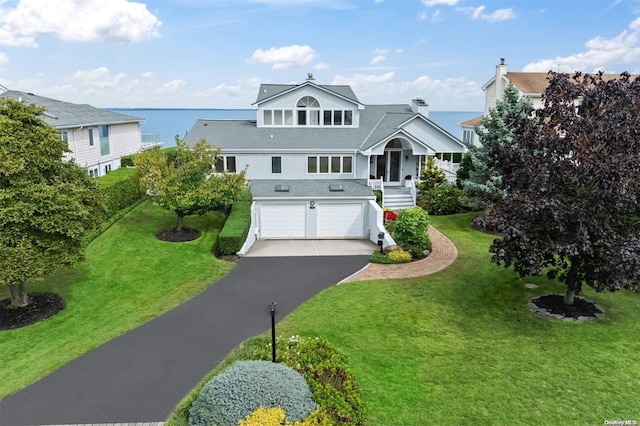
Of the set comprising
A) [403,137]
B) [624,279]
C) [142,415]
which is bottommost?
[142,415]

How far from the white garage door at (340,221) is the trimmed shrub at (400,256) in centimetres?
467

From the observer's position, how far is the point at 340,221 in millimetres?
24781

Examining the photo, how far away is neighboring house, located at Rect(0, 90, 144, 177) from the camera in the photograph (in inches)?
1117

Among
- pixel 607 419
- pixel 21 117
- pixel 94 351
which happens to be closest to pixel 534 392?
pixel 607 419

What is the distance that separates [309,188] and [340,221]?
2905 millimetres

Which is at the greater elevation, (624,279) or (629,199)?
(629,199)

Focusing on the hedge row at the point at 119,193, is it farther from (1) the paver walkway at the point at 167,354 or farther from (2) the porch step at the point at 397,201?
(2) the porch step at the point at 397,201

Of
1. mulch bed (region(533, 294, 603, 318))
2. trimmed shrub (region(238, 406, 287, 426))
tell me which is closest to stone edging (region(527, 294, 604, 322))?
mulch bed (region(533, 294, 603, 318))

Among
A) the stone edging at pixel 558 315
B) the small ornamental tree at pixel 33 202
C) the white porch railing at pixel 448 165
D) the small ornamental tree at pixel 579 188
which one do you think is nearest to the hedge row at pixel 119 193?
the small ornamental tree at pixel 33 202

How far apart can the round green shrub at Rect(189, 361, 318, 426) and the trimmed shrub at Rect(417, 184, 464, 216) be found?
21.7m

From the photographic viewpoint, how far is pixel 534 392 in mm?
10141

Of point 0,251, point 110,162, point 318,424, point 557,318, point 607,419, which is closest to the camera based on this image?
point 318,424

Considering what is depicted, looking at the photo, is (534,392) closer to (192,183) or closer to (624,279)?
(624,279)

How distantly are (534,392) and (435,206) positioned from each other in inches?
748
